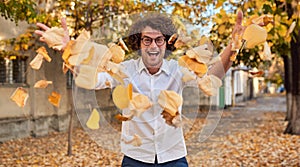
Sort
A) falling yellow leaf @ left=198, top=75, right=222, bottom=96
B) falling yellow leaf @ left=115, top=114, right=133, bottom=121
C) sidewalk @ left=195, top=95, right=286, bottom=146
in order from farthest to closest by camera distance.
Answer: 1. sidewalk @ left=195, top=95, right=286, bottom=146
2. falling yellow leaf @ left=198, top=75, right=222, bottom=96
3. falling yellow leaf @ left=115, top=114, right=133, bottom=121

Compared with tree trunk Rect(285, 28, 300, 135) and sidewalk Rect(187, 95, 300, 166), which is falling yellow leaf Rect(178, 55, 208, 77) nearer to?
sidewalk Rect(187, 95, 300, 166)

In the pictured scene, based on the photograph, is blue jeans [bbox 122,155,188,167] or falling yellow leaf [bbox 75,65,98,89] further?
blue jeans [bbox 122,155,188,167]

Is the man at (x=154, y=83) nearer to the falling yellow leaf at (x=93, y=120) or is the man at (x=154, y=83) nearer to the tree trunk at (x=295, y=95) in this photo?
the falling yellow leaf at (x=93, y=120)

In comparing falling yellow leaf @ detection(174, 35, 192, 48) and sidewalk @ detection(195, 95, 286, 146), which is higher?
falling yellow leaf @ detection(174, 35, 192, 48)

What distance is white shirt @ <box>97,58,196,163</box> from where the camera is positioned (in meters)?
2.26

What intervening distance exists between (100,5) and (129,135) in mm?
6837

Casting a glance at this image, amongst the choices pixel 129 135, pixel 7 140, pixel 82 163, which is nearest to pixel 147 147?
pixel 129 135

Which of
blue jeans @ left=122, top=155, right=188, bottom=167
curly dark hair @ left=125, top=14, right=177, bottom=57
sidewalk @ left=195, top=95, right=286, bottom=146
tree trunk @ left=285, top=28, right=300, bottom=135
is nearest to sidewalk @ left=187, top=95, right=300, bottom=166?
sidewalk @ left=195, top=95, right=286, bottom=146

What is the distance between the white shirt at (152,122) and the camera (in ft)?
7.42

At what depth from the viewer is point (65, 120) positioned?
12898mm

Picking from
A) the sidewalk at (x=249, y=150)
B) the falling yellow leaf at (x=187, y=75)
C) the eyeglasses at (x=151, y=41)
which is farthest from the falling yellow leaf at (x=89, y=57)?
the sidewalk at (x=249, y=150)

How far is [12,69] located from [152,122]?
9186 millimetres

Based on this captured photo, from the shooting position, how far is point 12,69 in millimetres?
10867

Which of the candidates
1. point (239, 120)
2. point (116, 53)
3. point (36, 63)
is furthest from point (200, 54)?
point (239, 120)
